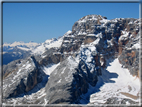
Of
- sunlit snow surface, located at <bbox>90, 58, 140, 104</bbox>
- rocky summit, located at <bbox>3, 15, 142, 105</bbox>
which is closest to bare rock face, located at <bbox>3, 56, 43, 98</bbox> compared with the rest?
rocky summit, located at <bbox>3, 15, 142, 105</bbox>

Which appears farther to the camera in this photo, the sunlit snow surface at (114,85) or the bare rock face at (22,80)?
the bare rock face at (22,80)

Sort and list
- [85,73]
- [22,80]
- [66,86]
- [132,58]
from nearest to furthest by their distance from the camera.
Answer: [66,86]
[22,80]
[85,73]
[132,58]

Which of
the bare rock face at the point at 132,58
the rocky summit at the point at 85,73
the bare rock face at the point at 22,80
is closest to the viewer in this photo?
the rocky summit at the point at 85,73

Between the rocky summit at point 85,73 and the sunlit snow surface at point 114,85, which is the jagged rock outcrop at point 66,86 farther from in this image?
the sunlit snow surface at point 114,85

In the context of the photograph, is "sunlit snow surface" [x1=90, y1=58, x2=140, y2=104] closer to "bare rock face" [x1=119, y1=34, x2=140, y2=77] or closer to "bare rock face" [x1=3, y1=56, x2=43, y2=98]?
"bare rock face" [x1=119, y1=34, x2=140, y2=77]

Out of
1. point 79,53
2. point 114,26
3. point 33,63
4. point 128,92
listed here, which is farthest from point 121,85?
point 114,26

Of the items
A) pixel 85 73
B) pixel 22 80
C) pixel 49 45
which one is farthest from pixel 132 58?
pixel 49 45

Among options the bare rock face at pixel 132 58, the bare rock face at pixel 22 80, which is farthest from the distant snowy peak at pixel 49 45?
the bare rock face at pixel 22 80

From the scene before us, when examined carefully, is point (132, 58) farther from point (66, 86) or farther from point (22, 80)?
point (22, 80)
